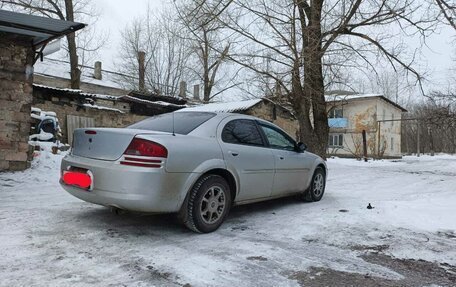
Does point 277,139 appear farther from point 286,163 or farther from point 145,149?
point 145,149

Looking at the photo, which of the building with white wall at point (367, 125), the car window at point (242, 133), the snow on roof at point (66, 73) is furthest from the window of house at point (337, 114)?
the car window at point (242, 133)

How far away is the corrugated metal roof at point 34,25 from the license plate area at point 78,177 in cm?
411

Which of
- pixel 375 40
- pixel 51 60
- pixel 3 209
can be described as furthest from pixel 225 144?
pixel 51 60

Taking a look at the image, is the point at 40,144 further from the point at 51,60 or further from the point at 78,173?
the point at 51,60

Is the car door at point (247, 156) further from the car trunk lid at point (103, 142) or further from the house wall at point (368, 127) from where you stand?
the house wall at point (368, 127)

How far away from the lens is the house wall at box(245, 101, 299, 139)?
62.9 ft

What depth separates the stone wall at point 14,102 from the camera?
7.86 meters

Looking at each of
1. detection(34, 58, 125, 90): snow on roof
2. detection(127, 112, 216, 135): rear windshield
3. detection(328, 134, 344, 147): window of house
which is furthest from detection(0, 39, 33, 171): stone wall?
detection(328, 134, 344, 147): window of house

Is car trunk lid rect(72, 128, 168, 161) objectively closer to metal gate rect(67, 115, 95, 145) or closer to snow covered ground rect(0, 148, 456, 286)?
snow covered ground rect(0, 148, 456, 286)

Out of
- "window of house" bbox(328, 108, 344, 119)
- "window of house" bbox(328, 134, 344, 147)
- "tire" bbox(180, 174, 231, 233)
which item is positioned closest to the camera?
"tire" bbox(180, 174, 231, 233)

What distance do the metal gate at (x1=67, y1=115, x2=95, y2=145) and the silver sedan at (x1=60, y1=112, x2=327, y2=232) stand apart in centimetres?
1104

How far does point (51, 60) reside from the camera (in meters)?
29.5

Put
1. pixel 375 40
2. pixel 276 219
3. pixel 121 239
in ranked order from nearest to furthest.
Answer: pixel 121 239 < pixel 276 219 < pixel 375 40

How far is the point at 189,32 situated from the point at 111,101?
7.19 meters
